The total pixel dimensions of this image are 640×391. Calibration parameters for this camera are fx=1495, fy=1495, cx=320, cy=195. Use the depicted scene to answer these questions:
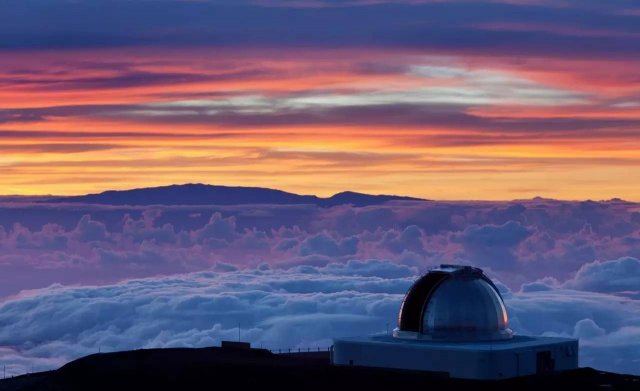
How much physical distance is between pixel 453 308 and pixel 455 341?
1.96 meters

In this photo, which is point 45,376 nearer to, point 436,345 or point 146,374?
point 146,374

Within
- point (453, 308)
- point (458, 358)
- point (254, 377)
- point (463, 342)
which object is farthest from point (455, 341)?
point (254, 377)

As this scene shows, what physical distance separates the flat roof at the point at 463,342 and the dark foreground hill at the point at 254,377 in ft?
5.73

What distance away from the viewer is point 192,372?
85875 millimetres

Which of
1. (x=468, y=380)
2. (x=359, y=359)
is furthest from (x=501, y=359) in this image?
(x=359, y=359)

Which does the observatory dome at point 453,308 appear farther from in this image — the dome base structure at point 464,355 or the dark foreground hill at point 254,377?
the dark foreground hill at point 254,377

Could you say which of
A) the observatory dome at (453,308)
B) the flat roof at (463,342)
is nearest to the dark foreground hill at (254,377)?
the flat roof at (463,342)

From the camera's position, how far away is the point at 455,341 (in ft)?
289

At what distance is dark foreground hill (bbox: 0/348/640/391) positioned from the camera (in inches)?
3319

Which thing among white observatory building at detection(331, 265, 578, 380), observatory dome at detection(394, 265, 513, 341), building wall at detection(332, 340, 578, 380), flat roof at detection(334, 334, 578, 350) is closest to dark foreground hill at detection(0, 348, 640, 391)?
building wall at detection(332, 340, 578, 380)

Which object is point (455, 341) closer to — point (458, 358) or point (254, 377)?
point (458, 358)

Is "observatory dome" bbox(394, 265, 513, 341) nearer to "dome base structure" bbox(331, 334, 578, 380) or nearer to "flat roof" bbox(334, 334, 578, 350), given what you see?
"flat roof" bbox(334, 334, 578, 350)

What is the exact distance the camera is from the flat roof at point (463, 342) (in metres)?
86.1

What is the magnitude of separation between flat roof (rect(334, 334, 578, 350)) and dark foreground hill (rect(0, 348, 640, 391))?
68.8 inches
